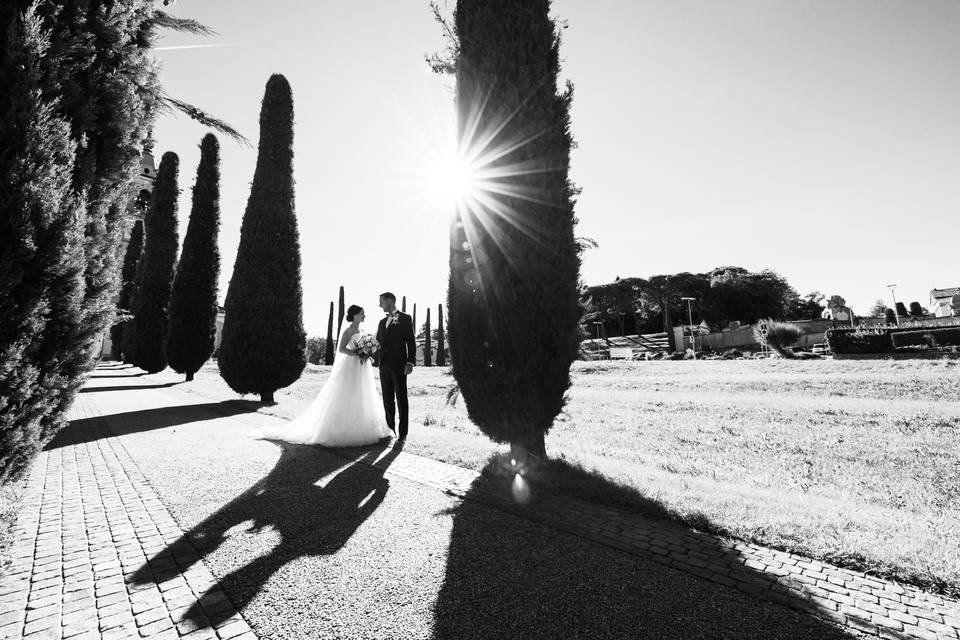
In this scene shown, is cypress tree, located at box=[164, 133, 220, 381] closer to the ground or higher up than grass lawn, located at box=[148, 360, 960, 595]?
higher up

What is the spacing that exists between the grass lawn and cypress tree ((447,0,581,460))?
1.06 metres

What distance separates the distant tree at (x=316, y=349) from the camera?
5319cm

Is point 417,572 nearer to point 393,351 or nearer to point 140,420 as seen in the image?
point 393,351

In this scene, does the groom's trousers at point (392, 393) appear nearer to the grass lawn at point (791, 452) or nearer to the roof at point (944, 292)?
the grass lawn at point (791, 452)

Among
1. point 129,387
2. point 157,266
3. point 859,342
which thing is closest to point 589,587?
point 129,387

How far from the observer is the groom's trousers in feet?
24.0

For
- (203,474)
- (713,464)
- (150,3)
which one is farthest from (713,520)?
(150,3)

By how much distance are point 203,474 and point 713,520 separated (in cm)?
577

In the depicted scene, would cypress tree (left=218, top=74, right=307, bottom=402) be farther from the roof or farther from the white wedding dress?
the roof

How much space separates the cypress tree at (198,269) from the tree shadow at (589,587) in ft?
63.7

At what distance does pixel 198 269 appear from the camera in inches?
747

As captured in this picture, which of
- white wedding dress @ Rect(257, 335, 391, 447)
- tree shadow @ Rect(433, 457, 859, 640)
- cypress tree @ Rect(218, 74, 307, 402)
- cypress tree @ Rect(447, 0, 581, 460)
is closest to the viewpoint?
tree shadow @ Rect(433, 457, 859, 640)

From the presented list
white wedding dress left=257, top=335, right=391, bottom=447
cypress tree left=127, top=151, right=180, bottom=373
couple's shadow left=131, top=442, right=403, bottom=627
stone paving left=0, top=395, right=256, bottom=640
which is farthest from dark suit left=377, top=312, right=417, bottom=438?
Result: cypress tree left=127, top=151, right=180, bottom=373

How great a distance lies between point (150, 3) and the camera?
3.79 metres
